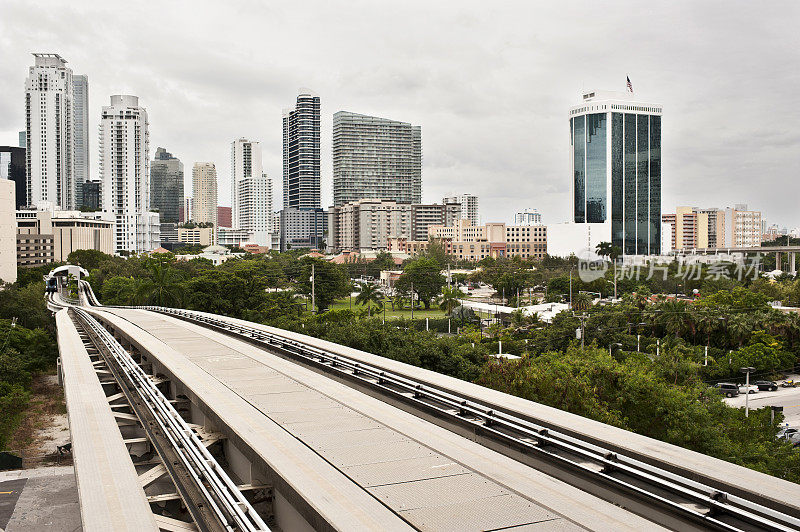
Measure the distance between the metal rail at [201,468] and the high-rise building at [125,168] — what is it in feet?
479

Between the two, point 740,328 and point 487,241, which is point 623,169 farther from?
point 740,328

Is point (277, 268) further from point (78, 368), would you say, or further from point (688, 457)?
point (688, 457)

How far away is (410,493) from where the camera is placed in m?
5.74

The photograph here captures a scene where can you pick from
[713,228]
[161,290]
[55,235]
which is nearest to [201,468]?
[161,290]

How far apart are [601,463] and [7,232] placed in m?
74.0

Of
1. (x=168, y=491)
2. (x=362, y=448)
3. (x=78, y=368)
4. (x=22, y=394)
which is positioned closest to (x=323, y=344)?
(x=78, y=368)

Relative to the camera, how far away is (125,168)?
14750 cm

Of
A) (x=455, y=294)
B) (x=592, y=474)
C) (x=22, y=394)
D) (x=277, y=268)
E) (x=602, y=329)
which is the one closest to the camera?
(x=592, y=474)

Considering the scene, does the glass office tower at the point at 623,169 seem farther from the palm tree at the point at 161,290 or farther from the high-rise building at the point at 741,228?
the palm tree at the point at 161,290

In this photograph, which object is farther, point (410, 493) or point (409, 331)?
point (409, 331)

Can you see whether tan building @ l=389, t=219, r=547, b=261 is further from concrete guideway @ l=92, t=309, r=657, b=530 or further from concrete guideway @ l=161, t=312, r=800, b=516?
concrete guideway @ l=161, t=312, r=800, b=516

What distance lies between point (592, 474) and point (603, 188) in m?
153

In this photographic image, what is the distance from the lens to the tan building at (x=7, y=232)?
65750mm

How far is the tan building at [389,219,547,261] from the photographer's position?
151375mm
